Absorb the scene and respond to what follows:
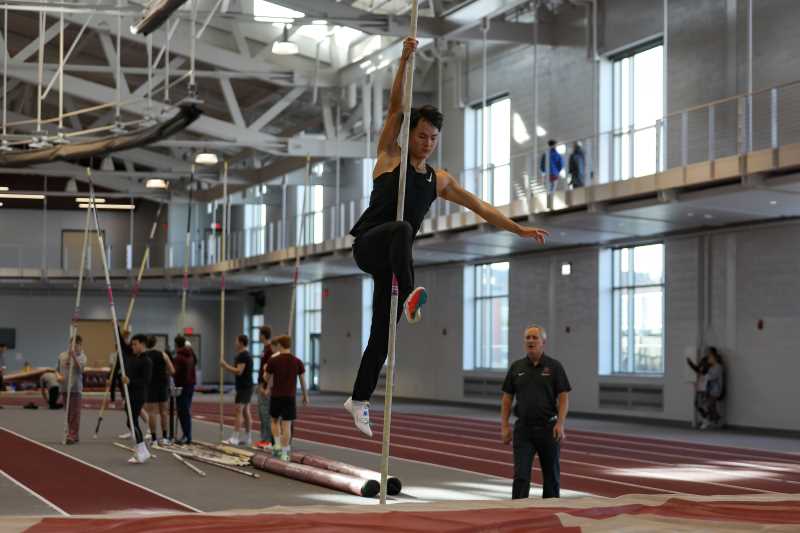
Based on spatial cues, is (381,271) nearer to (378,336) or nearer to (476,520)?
(378,336)

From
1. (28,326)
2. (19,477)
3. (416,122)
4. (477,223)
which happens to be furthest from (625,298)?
(28,326)

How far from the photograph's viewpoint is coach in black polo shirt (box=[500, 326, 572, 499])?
10.4m

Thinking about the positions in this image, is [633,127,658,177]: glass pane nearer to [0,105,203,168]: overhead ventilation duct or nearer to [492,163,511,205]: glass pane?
[492,163,511,205]: glass pane

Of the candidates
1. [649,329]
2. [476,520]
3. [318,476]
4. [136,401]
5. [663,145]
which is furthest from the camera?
[649,329]

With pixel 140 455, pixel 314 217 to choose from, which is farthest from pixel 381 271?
pixel 314 217

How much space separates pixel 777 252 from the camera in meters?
22.9

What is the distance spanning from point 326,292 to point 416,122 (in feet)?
118

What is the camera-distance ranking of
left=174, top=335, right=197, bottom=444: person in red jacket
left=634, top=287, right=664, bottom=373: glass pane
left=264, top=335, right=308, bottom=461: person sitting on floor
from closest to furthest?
left=264, top=335, right=308, bottom=461: person sitting on floor < left=174, top=335, right=197, bottom=444: person in red jacket < left=634, top=287, right=664, bottom=373: glass pane

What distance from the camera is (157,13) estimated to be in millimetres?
15633

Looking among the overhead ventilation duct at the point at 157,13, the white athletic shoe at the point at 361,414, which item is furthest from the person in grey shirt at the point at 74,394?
the white athletic shoe at the point at 361,414

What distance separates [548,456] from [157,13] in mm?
8756

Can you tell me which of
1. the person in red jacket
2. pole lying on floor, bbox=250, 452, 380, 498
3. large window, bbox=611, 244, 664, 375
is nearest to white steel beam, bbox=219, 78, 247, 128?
large window, bbox=611, 244, 664, 375

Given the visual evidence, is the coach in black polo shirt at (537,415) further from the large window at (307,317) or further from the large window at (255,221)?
the large window at (307,317)

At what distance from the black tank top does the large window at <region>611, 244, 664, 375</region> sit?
20248 mm
